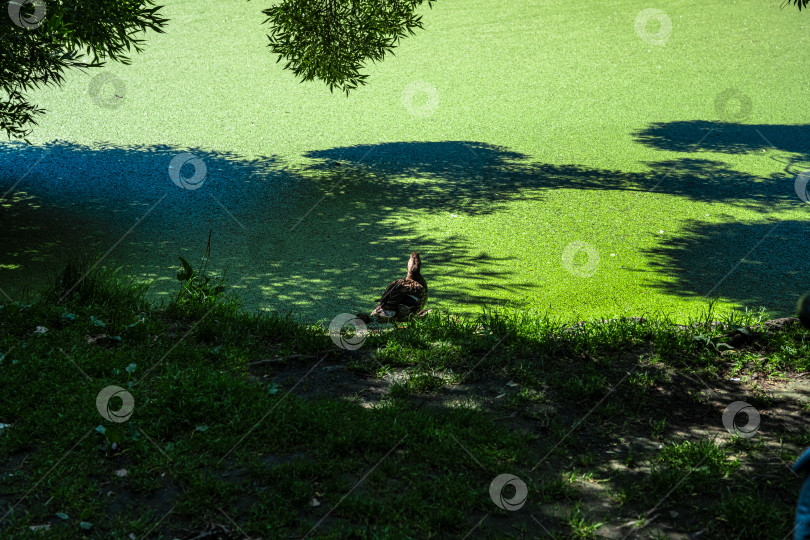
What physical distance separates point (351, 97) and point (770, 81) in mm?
5472

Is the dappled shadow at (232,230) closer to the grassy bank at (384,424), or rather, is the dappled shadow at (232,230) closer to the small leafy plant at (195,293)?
the small leafy plant at (195,293)

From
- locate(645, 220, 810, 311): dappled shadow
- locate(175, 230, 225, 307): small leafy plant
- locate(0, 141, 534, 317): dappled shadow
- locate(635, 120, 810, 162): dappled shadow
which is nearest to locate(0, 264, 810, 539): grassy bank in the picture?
locate(175, 230, 225, 307): small leafy plant

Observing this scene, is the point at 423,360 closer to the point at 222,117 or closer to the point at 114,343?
the point at 114,343

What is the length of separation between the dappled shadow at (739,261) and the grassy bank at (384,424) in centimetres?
108

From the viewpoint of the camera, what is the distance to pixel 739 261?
17.2 feet

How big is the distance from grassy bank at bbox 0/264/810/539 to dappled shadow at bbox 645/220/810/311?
1085 mm

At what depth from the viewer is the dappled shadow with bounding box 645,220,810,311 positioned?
15.7 ft

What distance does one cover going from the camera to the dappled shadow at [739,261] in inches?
188

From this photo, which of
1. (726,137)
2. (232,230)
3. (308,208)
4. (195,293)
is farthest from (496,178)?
(195,293)

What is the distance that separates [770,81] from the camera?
945 centimetres

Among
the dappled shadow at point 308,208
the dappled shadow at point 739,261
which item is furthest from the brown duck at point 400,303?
the dappled shadow at point 739,261

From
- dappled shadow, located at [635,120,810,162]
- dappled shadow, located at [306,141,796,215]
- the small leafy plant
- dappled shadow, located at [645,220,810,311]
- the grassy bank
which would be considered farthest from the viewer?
dappled shadow, located at [635,120,810,162]

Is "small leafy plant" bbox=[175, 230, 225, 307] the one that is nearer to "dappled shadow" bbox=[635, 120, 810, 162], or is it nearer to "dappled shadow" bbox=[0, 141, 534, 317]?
"dappled shadow" bbox=[0, 141, 534, 317]

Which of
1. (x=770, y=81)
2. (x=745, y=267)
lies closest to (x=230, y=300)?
(x=745, y=267)
